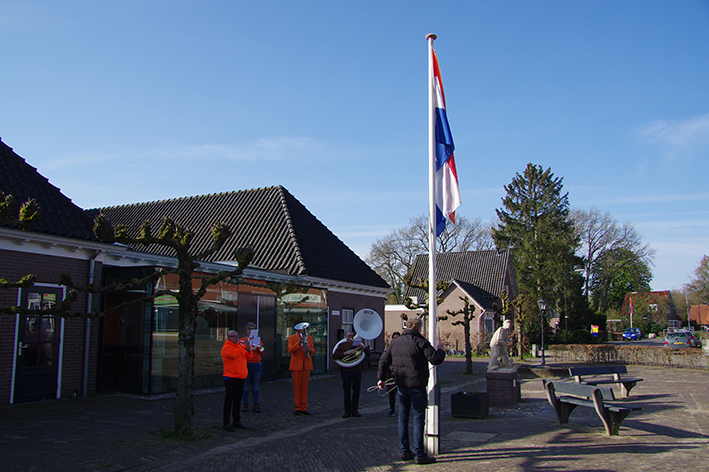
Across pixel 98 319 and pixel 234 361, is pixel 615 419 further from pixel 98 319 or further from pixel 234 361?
pixel 98 319

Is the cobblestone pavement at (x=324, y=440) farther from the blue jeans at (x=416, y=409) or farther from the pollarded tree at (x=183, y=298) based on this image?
the pollarded tree at (x=183, y=298)

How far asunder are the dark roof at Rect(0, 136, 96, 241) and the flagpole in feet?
26.4

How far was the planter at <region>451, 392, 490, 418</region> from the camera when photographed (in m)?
9.73

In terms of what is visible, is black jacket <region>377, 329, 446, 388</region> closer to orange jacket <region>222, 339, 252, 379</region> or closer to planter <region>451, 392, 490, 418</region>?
orange jacket <region>222, 339, 252, 379</region>

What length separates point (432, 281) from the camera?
779 centimetres

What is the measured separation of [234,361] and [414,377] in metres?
3.35

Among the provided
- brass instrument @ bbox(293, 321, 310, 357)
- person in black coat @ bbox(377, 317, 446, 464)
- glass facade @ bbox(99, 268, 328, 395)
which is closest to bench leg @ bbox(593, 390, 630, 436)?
person in black coat @ bbox(377, 317, 446, 464)

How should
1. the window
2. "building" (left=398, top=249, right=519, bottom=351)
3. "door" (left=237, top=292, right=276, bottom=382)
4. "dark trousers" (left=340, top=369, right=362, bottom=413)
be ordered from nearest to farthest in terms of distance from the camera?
"dark trousers" (left=340, top=369, right=362, bottom=413) → "door" (left=237, top=292, right=276, bottom=382) → the window → "building" (left=398, top=249, right=519, bottom=351)

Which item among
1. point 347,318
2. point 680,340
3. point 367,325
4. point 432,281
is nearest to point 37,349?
point 367,325

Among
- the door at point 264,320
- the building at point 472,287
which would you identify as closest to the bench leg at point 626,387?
the door at point 264,320

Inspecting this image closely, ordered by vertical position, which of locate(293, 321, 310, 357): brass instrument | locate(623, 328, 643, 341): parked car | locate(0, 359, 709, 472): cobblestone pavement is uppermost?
locate(293, 321, 310, 357): brass instrument

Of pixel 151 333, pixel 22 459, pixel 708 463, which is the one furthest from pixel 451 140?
pixel 151 333

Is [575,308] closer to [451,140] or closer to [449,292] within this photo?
[449,292]

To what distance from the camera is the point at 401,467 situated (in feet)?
21.6
